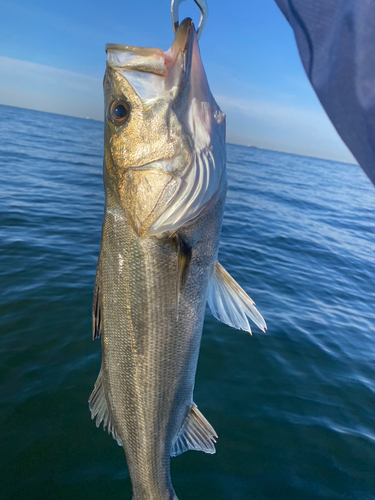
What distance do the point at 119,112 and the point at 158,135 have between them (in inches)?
10.5

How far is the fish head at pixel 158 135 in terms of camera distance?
1.63 m

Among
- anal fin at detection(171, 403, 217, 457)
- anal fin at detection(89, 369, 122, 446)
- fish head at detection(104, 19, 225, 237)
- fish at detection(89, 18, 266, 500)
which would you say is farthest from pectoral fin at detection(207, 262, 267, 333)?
anal fin at detection(89, 369, 122, 446)

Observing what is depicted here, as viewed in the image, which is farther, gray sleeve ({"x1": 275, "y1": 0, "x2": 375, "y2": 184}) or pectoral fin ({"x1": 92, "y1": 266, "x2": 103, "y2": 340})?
pectoral fin ({"x1": 92, "y1": 266, "x2": 103, "y2": 340})

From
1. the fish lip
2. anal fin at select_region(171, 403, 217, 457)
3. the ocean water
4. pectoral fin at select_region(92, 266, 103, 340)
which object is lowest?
the ocean water

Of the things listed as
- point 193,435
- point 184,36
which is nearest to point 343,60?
point 184,36

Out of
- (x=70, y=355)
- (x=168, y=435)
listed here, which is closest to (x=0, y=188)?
(x=70, y=355)

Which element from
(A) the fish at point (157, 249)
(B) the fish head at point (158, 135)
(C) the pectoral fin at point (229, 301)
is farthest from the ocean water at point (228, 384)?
(B) the fish head at point (158, 135)

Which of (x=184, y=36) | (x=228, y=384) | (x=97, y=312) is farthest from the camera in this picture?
(x=228, y=384)

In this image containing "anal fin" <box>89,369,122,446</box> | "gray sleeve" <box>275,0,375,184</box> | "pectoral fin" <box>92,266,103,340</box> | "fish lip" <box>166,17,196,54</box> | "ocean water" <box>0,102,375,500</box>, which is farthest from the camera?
"ocean water" <box>0,102,375,500</box>

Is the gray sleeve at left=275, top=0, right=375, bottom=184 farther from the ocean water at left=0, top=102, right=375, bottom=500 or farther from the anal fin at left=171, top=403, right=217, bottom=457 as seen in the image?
the ocean water at left=0, top=102, right=375, bottom=500

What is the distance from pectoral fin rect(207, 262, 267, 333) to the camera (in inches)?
76.7

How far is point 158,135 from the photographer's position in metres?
1.68

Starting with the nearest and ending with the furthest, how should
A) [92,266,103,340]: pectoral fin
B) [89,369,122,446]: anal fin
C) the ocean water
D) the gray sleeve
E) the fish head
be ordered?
the gray sleeve, the fish head, [92,266,103,340]: pectoral fin, [89,369,122,446]: anal fin, the ocean water

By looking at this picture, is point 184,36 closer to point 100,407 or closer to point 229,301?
point 229,301
